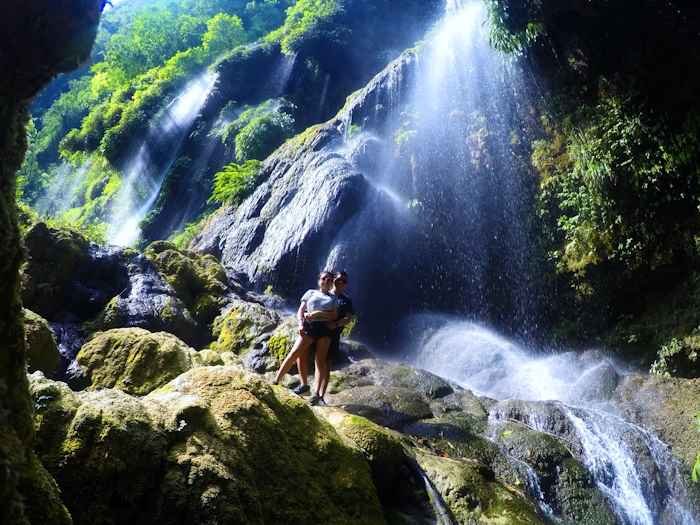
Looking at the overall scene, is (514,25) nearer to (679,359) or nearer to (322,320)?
(679,359)

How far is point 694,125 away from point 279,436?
934 cm

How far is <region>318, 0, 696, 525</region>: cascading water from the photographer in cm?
1248

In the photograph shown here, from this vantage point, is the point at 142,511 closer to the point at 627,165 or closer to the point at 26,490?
the point at 26,490

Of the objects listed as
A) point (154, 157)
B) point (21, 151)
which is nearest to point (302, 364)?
point (21, 151)

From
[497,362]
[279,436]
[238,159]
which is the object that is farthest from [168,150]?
[279,436]

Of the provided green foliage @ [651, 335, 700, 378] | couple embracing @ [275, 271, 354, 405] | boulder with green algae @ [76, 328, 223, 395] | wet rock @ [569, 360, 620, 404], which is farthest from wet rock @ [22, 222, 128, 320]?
green foliage @ [651, 335, 700, 378]

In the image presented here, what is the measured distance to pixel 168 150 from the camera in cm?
2850

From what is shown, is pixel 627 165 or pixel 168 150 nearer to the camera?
pixel 627 165

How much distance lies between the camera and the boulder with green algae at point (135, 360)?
20.0ft

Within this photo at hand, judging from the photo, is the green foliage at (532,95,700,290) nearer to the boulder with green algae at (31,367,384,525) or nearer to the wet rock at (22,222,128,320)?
the boulder with green algae at (31,367,384,525)

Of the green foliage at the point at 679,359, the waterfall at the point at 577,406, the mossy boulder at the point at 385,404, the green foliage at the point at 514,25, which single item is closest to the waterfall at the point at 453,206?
the waterfall at the point at 577,406

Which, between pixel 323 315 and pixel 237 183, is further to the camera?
pixel 237 183

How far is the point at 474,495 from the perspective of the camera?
15.5ft

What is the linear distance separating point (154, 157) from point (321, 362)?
24725 mm
